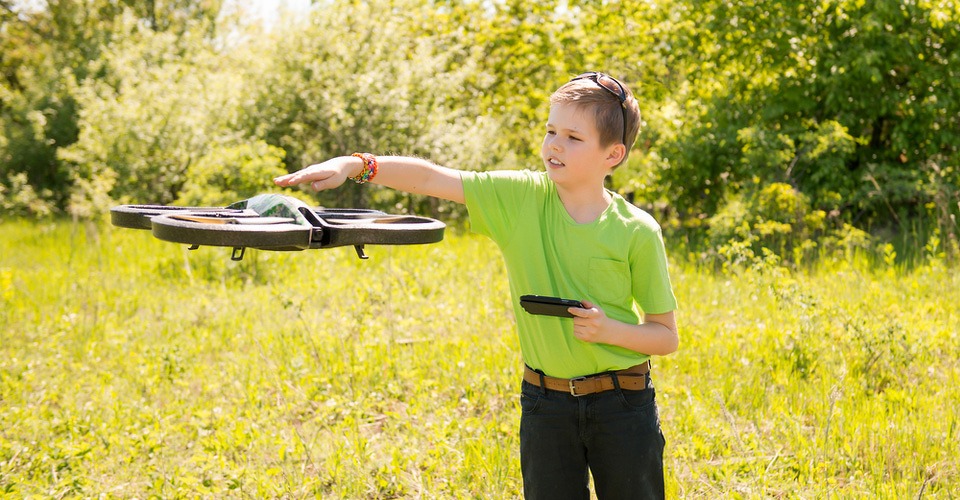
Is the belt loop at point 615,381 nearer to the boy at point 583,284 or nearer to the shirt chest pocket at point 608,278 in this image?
the boy at point 583,284

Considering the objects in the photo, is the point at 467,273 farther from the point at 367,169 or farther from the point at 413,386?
the point at 367,169

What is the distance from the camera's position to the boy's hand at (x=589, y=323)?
233cm

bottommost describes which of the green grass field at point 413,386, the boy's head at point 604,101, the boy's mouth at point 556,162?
the green grass field at point 413,386

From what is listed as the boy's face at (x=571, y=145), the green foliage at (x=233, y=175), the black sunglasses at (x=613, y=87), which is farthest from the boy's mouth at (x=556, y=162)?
the green foliage at (x=233, y=175)

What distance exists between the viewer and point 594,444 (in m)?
2.50

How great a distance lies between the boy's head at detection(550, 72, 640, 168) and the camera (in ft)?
8.04

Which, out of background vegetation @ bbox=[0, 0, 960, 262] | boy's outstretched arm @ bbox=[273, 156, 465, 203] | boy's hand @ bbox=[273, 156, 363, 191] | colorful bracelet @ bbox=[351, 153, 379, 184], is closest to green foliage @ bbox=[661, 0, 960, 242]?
background vegetation @ bbox=[0, 0, 960, 262]

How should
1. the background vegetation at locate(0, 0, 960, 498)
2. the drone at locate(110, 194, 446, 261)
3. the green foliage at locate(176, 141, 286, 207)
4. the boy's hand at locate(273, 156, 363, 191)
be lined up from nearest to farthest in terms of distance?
the drone at locate(110, 194, 446, 261)
the boy's hand at locate(273, 156, 363, 191)
the background vegetation at locate(0, 0, 960, 498)
the green foliage at locate(176, 141, 286, 207)

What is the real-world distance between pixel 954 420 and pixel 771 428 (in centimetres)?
81

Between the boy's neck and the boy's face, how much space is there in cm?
8

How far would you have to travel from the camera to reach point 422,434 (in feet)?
14.1

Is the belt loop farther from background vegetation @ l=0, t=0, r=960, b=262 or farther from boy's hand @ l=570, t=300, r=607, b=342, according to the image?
background vegetation @ l=0, t=0, r=960, b=262

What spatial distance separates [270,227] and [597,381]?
1.03 m

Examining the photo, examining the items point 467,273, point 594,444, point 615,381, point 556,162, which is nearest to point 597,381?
point 615,381
